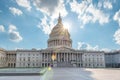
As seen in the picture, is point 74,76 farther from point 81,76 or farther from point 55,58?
point 55,58

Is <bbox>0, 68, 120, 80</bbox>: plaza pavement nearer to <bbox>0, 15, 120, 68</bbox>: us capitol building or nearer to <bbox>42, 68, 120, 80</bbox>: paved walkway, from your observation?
<bbox>42, 68, 120, 80</bbox>: paved walkway

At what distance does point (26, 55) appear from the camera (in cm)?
11419

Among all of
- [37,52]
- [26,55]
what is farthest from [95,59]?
[26,55]

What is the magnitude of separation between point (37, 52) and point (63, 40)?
24307mm

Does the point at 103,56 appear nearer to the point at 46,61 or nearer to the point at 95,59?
the point at 95,59

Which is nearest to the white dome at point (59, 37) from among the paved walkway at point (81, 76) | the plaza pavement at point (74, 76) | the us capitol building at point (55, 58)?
the us capitol building at point (55, 58)

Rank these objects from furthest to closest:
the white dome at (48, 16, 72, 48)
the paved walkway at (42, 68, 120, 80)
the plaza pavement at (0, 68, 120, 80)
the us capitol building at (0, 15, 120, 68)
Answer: the white dome at (48, 16, 72, 48) → the us capitol building at (0, 15, 120, 68) → the paved walkway at (42, 68, 120, 80) → the plaza pavement at (0, 68, 120, 80)

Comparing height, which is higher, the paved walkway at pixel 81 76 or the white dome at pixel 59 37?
the white dome at pixel 59 37

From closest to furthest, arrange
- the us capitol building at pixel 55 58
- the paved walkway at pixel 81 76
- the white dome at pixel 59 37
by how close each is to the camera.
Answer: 1. the paved walkway at pixel 81 76
2. the us capitol building at pixel 55 58
3. the white dome at pixel 59 37

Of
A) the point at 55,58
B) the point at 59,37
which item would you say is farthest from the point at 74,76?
the point at 59,37

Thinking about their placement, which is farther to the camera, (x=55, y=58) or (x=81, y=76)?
(x=55, y=58)

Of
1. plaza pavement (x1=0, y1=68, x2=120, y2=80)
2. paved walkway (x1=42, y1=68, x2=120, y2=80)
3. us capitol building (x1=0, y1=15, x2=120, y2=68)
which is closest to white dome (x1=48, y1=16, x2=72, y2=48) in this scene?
us capitol building (x1=0, y1=15, x2=120, y2=68)

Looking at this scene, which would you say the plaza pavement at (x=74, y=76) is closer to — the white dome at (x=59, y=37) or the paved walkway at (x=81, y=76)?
the paved walkway at (x=81, y=76)

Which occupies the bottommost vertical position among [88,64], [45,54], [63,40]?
[88,64]
